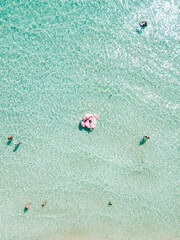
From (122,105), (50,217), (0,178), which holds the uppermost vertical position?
(122,105)

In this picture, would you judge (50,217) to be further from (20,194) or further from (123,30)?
(123,30)

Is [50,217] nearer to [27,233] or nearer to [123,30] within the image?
[27,233]

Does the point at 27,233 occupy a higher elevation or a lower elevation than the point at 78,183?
lower

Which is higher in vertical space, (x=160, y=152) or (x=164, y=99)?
(x=164, y=99)

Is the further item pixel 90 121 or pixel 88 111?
pixel 88 111

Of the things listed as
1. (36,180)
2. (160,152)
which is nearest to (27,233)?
(36,180)

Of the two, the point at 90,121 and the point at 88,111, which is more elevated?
the point at 88,111
